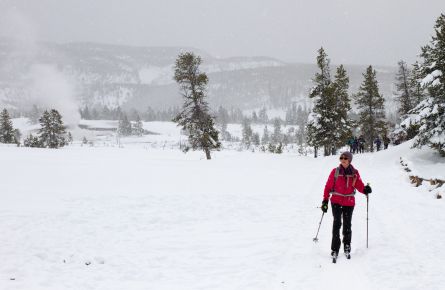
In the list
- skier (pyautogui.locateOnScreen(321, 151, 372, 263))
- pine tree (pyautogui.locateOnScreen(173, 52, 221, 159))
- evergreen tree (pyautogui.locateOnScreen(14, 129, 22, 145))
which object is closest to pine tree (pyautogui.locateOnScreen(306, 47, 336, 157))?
pine tree (pyautogui.locateOnScreen(173, 52, 221, 159))

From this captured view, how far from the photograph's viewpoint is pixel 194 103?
3316 cm

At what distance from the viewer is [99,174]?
813 inches

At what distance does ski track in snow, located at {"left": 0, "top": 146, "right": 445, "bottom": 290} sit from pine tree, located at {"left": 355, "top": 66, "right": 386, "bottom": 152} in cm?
2650

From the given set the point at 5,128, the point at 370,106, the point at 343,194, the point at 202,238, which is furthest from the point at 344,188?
the point at 5,128

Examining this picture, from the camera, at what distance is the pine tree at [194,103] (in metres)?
32.4

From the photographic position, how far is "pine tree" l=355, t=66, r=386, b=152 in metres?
41.6

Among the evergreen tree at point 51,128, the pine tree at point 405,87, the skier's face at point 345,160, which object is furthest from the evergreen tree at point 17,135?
the skier's face at point 345,160

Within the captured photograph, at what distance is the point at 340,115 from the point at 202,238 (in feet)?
102

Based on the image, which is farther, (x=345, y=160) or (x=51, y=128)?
(x=51, y=128)

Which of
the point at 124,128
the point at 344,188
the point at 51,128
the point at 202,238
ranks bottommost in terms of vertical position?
the point at 202,238

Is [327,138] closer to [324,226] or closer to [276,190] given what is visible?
[276,190]

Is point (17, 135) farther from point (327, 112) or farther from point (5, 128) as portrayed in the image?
point (327, 112)

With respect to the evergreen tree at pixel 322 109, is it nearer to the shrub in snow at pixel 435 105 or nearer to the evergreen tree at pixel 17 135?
the shrub in snow at pixel 435 105

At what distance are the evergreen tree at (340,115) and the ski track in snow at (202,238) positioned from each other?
830 inches
